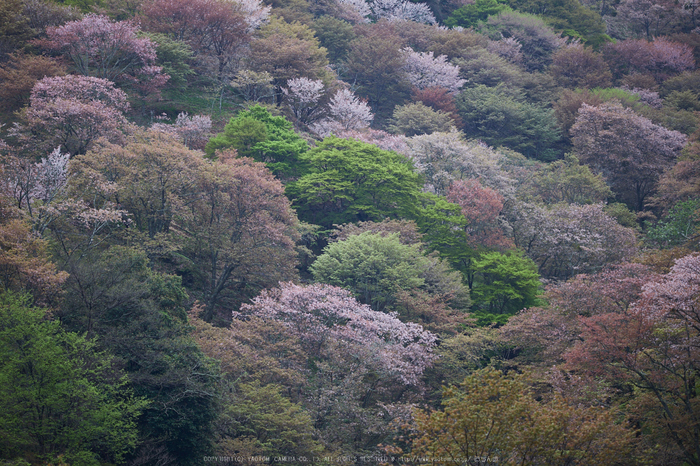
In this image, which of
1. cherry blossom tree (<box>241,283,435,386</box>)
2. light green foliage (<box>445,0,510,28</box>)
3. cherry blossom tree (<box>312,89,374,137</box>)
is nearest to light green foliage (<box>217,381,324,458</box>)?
cherry blossom tree (<box>241,283,435,386</box>)

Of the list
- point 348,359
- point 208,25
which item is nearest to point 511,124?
point 208,25

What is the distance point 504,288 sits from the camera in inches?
948

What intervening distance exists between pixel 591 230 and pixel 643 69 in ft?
120

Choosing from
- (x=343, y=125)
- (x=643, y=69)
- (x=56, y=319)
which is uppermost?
(x=643, y=69)

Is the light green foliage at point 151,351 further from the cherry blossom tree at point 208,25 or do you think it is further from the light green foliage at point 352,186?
the cherry blossom tree at point 208,25

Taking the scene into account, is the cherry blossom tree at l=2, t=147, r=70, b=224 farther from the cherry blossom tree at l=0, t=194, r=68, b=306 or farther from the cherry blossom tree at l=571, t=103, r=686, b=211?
the cherry blossom tree at l=571, t=103, r=686, b=211

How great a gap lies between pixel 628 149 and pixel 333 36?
29647 millimetres

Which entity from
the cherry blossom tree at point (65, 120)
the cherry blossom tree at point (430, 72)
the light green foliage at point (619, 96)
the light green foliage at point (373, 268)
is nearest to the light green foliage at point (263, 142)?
the cherry blossom tree at point (65, 120)

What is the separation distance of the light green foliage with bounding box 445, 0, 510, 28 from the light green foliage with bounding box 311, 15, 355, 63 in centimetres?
2099

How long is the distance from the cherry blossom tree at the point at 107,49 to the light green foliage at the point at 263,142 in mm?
8542

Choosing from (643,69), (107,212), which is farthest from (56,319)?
(643,69)

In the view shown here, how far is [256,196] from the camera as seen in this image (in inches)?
894

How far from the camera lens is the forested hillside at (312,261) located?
12203mm

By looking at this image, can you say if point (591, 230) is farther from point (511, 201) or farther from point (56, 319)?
point (56, 319)
